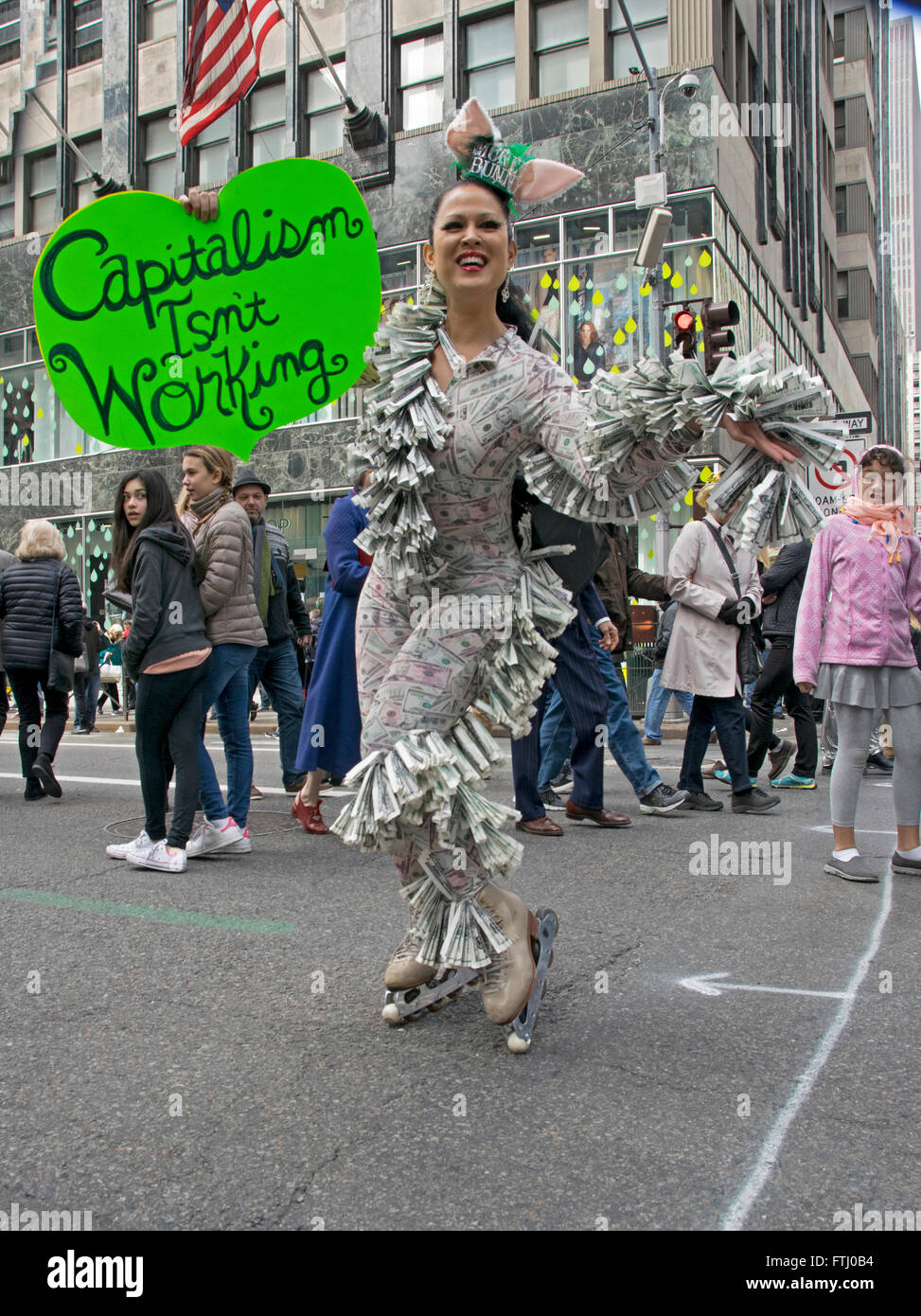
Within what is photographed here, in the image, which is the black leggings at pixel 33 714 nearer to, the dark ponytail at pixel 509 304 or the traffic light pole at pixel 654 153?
the dark ponytail at pixel 509 304

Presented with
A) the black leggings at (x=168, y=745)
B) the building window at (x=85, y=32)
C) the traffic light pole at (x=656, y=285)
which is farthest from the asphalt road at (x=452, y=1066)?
the building window at (x=85, y=32)

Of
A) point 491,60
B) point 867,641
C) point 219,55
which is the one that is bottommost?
point 867,641

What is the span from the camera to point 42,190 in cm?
2622

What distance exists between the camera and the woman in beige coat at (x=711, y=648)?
693cm

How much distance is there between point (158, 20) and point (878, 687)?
81.1 ft

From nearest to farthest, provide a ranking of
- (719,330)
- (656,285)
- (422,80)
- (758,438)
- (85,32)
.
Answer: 1. (758,438)
2. (719,330)
3. (656,285)
4. (422,80)
5. (85,32)

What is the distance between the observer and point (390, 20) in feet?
66.9

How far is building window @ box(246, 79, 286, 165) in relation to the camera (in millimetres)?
22141

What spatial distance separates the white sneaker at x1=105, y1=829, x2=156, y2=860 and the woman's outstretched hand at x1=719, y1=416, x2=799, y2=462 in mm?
3687

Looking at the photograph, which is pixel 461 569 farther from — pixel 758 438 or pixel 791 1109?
pixel 791 1109

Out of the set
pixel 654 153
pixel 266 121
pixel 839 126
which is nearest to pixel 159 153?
pixel 266 121
